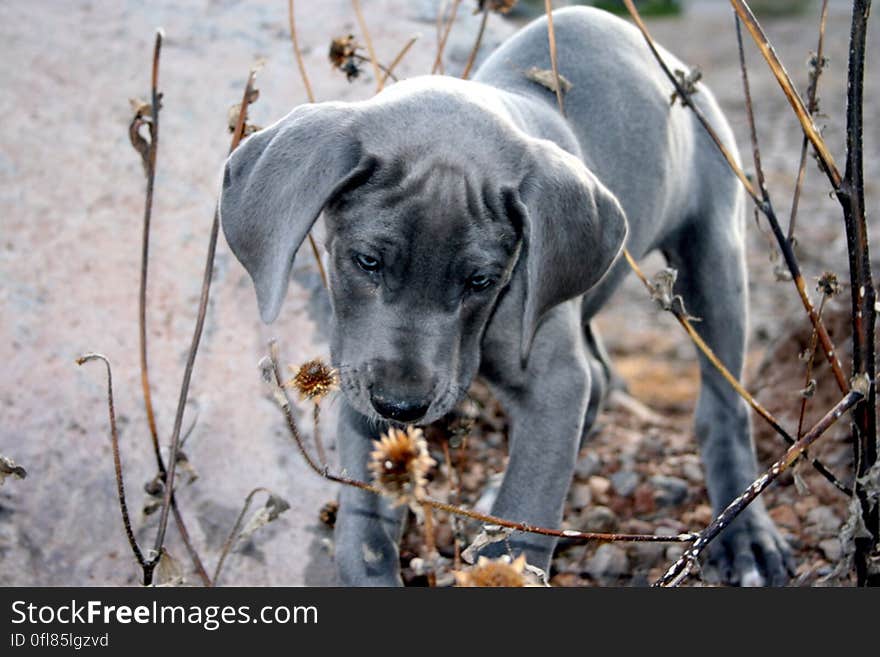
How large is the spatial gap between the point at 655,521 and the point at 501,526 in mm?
2230

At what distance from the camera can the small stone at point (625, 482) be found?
4.56 meters

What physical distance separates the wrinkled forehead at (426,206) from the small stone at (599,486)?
190cm

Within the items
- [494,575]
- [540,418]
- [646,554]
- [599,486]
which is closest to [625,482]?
[599,486]

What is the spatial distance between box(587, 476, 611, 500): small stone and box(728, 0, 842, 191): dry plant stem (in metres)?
2.16

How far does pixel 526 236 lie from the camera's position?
297 centimetres

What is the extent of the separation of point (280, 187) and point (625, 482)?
93.3 inches

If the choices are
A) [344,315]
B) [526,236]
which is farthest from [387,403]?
[526,236]

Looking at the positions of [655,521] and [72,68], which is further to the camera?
[72,68]

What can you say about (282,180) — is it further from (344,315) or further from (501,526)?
(501,526)

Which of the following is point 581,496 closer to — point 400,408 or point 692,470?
point 692,470

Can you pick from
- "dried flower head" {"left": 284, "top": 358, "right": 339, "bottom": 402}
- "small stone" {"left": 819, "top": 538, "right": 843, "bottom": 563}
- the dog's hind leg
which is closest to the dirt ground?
"small stone" {"left": 819, "top": 538, "right": 843, "bottom": 563}

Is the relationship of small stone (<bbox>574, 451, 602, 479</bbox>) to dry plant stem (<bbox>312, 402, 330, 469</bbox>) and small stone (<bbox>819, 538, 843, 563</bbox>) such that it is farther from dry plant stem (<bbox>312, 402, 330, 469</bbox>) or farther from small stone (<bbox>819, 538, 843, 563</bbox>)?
dry plant stem (<bbox>312, 402, 330, 469</bbox>)
